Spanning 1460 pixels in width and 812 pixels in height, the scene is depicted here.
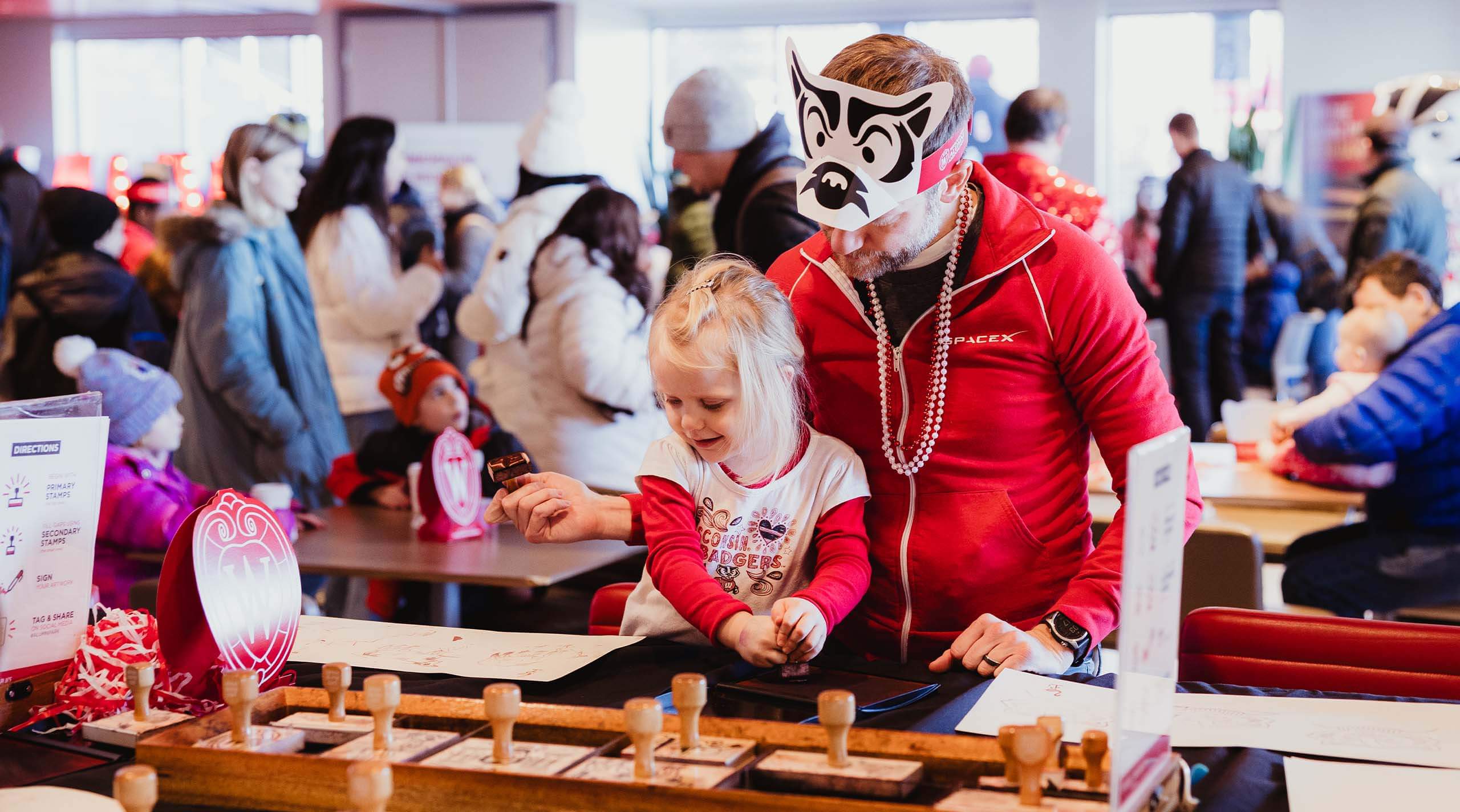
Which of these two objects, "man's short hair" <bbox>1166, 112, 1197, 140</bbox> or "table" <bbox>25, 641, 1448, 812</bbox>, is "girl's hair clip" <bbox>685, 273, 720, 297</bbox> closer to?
"table" <bbox>25, 641, 1448, 812</bbox>

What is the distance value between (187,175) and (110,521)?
8674 millimetres

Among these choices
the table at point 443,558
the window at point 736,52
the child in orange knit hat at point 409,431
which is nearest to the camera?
the table at point 443,558

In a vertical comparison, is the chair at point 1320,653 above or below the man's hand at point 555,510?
below

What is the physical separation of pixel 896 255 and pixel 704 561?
0.46m

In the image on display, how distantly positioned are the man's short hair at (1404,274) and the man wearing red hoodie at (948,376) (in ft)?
7.19

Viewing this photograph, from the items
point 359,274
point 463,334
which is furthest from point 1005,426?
point 359,274

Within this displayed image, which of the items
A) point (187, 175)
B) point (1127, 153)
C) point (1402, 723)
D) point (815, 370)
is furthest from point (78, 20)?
point (1402, 723)

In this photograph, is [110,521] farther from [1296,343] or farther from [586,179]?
[1296,343]

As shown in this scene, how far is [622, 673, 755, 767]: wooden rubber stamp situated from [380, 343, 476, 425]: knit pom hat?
2.59 meters

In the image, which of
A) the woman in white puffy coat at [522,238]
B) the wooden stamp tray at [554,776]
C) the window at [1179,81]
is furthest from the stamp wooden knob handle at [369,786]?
the window at [1179,81]

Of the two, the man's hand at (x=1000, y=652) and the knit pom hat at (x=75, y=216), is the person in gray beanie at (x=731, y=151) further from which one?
the knit pom hat at (x=75, y=216)

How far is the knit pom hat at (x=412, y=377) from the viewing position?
11.9 ft

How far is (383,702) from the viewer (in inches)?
45.1

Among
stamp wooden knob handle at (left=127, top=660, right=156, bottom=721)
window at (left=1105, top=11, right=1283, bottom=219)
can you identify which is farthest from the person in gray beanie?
window at (left=1105, top=11, right=1283, bottom=219)
